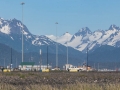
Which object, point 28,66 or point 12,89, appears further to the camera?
point 28,66

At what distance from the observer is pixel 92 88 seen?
835 inches

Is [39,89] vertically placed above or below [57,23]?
below

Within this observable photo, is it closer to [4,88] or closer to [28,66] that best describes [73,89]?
[4,88]

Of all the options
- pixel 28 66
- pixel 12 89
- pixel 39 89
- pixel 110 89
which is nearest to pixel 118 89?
pixel 110 89

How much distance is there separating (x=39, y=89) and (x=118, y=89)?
3.54 m

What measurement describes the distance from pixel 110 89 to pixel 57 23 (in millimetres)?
141755

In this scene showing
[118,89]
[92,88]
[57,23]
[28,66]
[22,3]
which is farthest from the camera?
[57,23]

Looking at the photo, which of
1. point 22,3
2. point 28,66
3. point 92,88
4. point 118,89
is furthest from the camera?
point 28,66

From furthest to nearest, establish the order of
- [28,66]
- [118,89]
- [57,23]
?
[57,23] < [28,66] < [118,89]

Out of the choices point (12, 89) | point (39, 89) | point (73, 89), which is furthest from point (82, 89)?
point (12, 89)

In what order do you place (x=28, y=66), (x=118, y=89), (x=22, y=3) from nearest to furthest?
(x=118, y=89), (x=22, y=3), (x=28, y=66)

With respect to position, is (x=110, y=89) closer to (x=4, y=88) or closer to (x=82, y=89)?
(x=82, y=89)

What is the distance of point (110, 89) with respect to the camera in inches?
806

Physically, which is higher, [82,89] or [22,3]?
[22,3]
